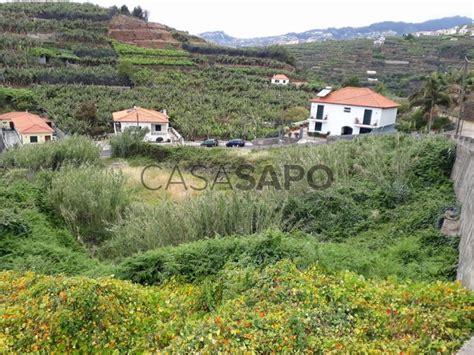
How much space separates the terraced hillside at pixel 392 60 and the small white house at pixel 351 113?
26.5m

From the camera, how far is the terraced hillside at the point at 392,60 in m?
56.1

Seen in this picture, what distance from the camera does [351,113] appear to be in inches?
1077

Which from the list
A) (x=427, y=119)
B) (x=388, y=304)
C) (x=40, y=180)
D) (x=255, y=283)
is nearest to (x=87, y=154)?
(x=40, y=180)

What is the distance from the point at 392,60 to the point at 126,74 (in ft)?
156

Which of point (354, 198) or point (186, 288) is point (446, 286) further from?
Result: point (354, 198)

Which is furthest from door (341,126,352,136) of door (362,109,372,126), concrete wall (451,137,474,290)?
concrete wall (451,137,474,290)

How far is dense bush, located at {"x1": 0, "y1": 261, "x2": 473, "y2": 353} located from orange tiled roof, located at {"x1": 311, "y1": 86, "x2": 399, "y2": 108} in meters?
22.5

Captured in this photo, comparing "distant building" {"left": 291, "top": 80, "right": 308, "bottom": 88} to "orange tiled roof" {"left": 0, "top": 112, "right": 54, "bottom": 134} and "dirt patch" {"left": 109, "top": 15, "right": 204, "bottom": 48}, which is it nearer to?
"dirt patch" {"left": 109, "top": 15, "right": 204, "bottom": 48}

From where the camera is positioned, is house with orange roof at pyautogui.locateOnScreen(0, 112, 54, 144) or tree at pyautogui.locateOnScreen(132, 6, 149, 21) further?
tree at pyautogui.locateOnScreen(132, 6, 149, 21)

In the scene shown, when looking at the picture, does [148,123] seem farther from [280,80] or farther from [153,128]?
[280,80]

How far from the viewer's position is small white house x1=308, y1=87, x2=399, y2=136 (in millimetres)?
26594

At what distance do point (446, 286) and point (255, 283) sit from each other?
9.73ft

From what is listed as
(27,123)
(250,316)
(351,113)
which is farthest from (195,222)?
(27,123)

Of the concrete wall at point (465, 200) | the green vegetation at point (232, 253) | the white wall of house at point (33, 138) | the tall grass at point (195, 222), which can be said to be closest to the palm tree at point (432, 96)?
the green vegetation at point (232, 253)
